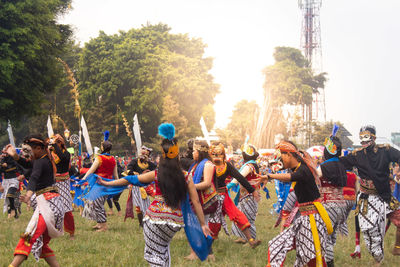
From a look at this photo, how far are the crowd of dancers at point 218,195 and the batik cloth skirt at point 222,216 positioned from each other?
0.06 feet

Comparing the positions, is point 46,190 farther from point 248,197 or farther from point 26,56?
point 26,56

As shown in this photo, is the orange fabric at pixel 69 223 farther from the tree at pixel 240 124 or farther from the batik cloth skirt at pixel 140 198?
the tree at pixel 240 124

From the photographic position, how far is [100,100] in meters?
50.9

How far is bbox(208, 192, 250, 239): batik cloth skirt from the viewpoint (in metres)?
8.30

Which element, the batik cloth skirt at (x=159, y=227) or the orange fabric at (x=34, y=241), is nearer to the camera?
the batik cloth skirt at (x=159, y=227)

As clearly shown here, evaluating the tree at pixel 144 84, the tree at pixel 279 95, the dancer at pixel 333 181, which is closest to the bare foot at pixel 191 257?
the dancer at pixel 333 181

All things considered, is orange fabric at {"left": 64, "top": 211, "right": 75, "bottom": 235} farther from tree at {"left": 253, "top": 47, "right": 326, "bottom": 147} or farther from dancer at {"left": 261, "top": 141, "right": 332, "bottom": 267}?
tree at {"left": 253, "top": 47, "right": 326, "bottom": 147}

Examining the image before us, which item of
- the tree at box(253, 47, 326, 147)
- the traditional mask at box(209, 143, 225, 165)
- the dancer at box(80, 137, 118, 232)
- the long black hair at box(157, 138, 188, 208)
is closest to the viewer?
the long black hair at box(157, 138, 188, 208)

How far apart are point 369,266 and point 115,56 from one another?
46.1 m

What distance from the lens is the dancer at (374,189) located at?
301 inches

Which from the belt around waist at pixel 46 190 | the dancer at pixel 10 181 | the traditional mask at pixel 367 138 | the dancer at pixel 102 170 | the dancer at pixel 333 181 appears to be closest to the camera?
the belt around waist at pixel 46 190

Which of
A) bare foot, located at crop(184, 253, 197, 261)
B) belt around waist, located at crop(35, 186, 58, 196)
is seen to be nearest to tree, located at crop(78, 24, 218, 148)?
bare foot, located at crop(184, 253, 197, 261)

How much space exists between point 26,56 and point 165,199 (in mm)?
17570

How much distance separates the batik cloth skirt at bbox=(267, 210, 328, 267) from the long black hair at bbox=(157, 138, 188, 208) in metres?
1.51
